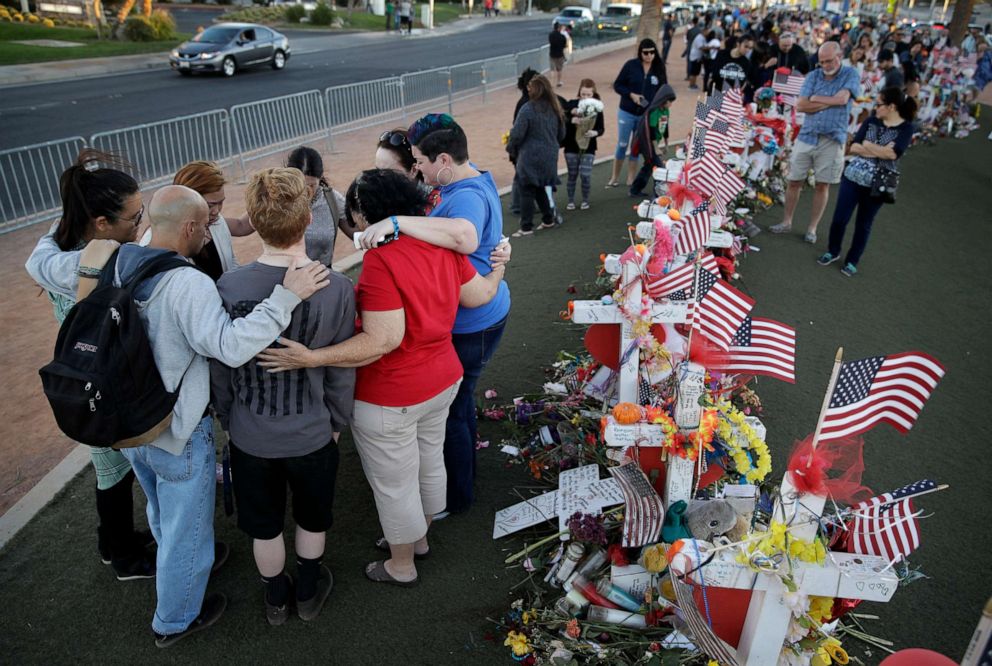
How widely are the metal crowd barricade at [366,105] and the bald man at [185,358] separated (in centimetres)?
1162

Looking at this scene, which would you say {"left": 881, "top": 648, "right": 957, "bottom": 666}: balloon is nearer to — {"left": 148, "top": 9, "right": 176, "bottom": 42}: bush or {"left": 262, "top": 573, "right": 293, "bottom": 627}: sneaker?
{"left": 262, "top": 573, "right": 293, "bottom": 627}: sneaker

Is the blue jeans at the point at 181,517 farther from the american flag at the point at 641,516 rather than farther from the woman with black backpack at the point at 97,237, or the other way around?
the american flag at the point at 641,516

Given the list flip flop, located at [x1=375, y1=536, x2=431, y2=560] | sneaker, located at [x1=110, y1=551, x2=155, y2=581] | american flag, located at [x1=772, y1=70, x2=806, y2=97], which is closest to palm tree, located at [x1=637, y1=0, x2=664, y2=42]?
american flag, located at [x1=772, y1=70, x2=806, y2=97]

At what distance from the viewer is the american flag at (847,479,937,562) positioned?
260cm

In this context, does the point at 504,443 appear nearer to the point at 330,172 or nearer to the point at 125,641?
the point at 125,641

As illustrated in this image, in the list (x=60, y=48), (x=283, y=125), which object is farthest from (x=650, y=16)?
(x=60, y=48)

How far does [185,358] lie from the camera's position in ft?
8.82

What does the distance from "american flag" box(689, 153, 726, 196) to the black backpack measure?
4.09 metres

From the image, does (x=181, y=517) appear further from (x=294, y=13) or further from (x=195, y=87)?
(x=294, y=13)

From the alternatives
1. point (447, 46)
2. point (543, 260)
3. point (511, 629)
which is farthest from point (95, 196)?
point (447, 46)

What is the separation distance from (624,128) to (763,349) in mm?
7027

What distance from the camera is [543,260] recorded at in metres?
7.62

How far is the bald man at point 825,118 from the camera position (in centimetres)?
733

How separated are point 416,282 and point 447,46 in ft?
→ 109
